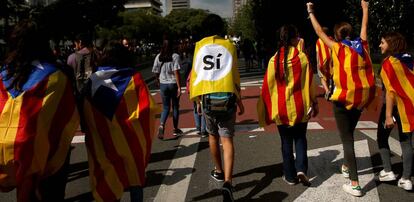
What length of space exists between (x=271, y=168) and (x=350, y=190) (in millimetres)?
1286

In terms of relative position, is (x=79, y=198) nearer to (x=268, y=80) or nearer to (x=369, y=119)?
(x=268, y=80)

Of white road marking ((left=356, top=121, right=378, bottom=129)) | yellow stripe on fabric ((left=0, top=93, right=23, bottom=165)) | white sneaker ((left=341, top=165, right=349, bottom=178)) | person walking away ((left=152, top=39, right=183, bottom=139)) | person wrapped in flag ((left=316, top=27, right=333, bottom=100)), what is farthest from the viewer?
white road marking ((left=356, top=121, right=378, bottom=129))

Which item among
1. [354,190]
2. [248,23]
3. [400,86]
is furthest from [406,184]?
[248,23]

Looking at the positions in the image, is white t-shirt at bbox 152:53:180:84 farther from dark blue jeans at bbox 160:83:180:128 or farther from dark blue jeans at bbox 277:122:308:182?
dark blue jeans at bbox 277:122:308:182

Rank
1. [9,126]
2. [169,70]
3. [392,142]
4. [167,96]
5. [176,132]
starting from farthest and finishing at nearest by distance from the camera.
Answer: [176,132] → [167,96] → [169,70] → [392,142] → [9,126]

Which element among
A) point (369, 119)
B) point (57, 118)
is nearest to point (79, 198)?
point (57, 118)

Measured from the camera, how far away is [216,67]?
4617 mm

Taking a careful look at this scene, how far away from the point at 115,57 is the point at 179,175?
Answer: 2416 mm

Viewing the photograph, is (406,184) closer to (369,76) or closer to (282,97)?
(369,76)

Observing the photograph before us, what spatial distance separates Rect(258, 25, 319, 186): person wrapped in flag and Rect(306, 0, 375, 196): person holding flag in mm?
297

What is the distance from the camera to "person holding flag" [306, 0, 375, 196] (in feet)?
15.1

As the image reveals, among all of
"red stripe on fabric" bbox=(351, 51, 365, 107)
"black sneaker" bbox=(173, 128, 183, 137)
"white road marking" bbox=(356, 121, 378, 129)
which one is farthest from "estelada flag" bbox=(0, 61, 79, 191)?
"white road marking" bbox=(356, 121, 378, 129)

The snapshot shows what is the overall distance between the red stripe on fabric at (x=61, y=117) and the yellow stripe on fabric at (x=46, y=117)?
0.02m

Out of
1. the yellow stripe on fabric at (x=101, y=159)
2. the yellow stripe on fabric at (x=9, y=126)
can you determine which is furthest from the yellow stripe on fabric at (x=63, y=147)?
the yellow stripe on fabric at (x=9, y=126)
